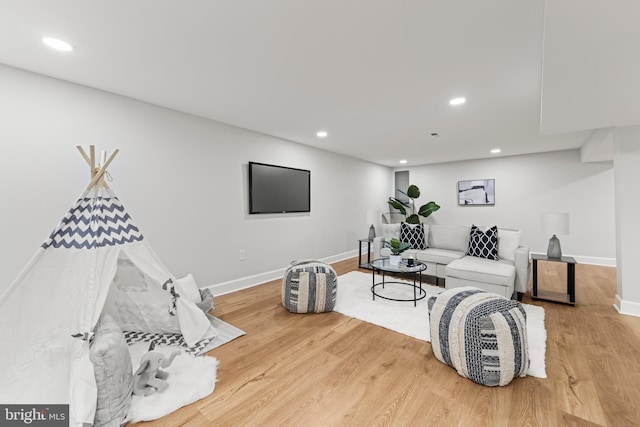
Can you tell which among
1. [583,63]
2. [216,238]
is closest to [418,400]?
[583,63]

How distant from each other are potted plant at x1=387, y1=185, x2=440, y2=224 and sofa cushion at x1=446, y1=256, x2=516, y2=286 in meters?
2.68

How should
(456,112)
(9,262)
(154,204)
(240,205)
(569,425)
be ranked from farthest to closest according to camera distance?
(240,205) → (456,112) → (154,204) → (9,262) → (569,425)

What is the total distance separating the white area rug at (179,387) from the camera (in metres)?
1.60

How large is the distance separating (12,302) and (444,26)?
3.24 m

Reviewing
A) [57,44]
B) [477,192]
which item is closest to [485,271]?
[477,192]

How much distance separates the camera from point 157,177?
10.0ft

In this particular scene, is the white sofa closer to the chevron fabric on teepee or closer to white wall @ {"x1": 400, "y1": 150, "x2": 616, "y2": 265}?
white wall @ {"x1": 400, "y1": 150, "x2": 616, "y2": 265}

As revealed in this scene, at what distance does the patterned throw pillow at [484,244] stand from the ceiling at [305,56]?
1.53 metres

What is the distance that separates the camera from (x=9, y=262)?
2.23m

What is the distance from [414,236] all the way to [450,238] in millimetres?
576

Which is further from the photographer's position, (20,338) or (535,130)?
(535,130)

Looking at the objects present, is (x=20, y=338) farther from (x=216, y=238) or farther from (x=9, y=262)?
(x=216, y=238)

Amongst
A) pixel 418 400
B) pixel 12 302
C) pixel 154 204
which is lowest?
pixel 418 400

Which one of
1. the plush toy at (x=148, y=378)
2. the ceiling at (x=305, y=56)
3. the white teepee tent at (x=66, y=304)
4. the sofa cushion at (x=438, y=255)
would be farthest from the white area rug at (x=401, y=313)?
the white teepee tent at (x=66, y=304)
